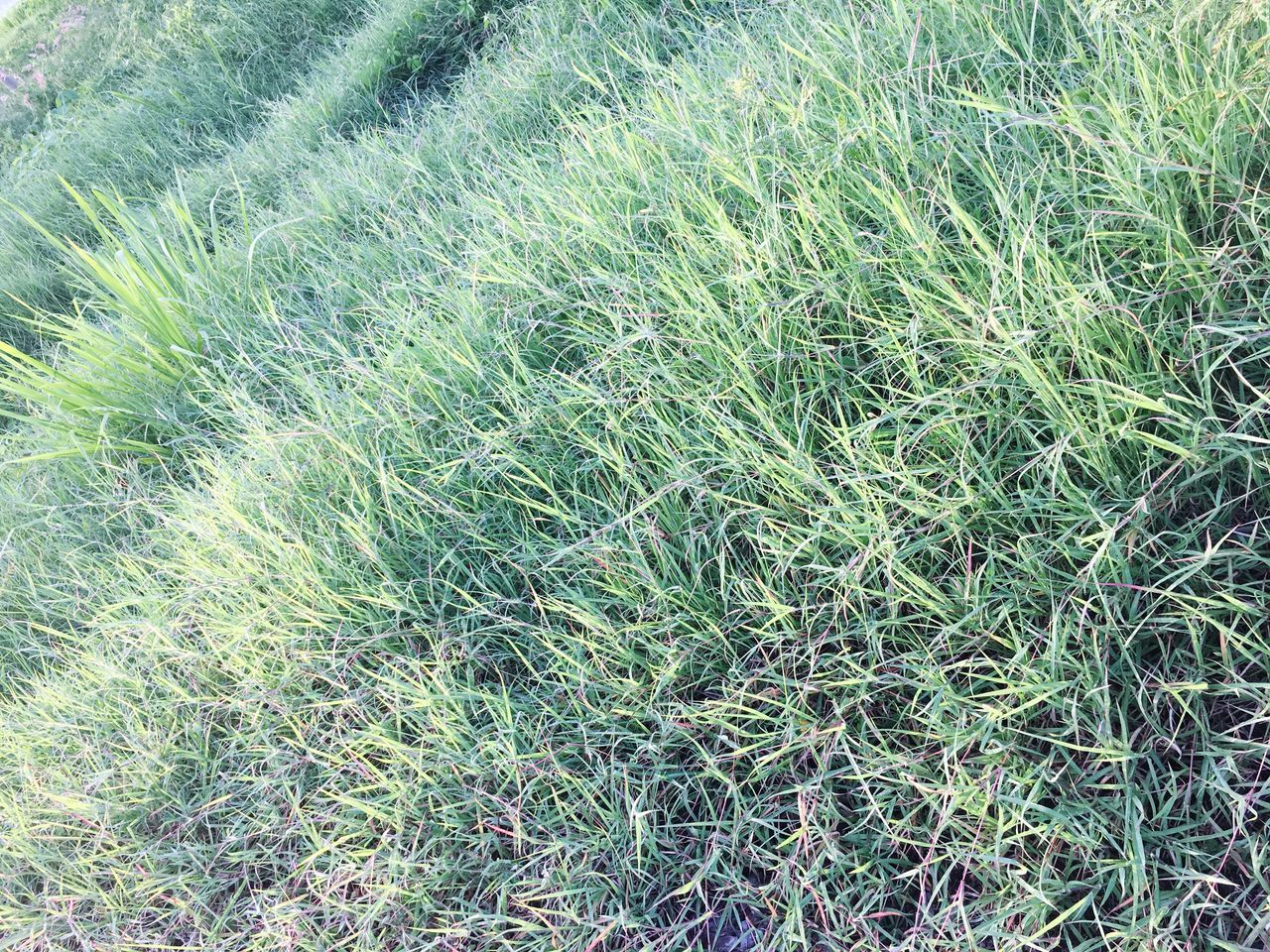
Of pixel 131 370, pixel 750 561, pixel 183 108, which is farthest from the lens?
pixel 183 108

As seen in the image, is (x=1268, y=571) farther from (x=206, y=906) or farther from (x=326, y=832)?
(x=206, y=906)

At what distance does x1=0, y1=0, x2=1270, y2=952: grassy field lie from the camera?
4.06ft

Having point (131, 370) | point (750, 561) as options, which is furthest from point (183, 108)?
point (750, 561)

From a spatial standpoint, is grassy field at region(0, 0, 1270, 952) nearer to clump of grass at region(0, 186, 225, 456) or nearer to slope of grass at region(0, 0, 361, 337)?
clump of grass at region(0, 186, 225, 456)

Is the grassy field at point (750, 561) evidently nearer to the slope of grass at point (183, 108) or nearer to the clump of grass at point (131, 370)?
the clump of grass at point (131, 370)

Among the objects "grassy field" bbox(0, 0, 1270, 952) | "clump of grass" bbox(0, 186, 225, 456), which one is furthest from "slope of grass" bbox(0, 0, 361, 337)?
"grassy field" bbox(0, 0, 1270, 952)

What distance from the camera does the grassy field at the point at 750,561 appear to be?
1239 millimetres

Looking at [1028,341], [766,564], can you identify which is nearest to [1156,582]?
[1028,341]

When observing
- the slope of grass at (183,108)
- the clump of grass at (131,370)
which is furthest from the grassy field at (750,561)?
the slope of grass at (183,108)

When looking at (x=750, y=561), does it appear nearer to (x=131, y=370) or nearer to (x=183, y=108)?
(x=131, y=370)

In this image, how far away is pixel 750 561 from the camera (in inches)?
63.1

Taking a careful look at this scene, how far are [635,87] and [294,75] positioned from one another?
2.81 metres

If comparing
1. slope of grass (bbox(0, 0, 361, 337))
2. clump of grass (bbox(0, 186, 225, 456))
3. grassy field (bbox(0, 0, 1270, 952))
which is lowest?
grassy field (bbox(0, 0, 1270, 952))

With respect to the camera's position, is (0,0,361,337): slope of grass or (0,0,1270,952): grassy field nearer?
(0,0,1270,952): grassy field
